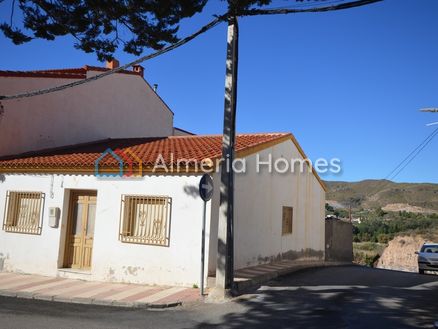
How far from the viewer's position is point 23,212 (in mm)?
12516

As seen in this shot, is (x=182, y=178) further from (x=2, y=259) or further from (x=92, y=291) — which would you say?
(x=2, y=259)

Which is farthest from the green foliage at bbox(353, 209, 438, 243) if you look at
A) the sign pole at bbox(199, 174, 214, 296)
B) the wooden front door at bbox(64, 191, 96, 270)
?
the sign pole at bbox(199, 174, 214, 296)

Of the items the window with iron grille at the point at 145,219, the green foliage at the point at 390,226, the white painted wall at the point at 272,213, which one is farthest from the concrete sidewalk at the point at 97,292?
the green foliage at the point at 390,226

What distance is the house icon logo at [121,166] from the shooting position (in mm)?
10844

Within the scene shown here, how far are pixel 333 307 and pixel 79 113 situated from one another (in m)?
12.6

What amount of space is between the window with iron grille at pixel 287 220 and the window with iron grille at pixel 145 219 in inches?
212

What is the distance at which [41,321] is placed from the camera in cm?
683

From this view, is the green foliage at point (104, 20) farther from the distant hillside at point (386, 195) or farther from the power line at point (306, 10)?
the distant hillside at point (386, 195)

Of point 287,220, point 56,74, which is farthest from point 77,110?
point 287,220

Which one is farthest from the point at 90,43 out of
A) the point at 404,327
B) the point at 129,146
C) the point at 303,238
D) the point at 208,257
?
the point at 303,238

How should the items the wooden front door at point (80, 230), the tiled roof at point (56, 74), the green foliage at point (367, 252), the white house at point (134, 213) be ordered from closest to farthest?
the white house at point (134, 213) → the wooden front door at point (80, 230) → the tiled roof at point (56, 74) → the green foliage at point (367, 252)

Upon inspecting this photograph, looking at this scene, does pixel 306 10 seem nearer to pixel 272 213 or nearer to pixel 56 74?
pixel 272 213

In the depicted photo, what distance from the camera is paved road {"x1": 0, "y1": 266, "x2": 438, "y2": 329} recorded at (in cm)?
674

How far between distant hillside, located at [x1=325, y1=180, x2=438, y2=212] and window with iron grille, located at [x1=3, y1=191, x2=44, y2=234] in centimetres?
5992
